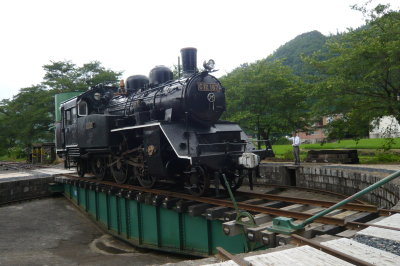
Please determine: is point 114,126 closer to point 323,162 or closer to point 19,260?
point 19,260

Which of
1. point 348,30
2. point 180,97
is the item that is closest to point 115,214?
point 180,97

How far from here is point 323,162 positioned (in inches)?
535

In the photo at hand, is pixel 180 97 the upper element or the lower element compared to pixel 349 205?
upper

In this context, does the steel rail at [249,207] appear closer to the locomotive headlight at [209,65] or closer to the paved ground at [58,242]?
the paved ground at [58,242]

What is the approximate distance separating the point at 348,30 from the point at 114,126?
11.3 m

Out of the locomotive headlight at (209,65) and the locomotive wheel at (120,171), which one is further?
the locomotive wheel at (120,171)

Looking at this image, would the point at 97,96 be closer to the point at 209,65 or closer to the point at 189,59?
the point at 189,59

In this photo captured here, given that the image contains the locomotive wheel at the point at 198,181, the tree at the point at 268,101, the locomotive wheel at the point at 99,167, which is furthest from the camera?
the tree at the point at 268,101

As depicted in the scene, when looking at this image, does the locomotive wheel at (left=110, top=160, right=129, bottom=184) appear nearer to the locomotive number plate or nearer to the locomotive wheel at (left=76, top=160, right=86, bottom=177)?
the locomotive wheel at (left=76, top=160, right=86, bottom=177)

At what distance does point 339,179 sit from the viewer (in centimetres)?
966

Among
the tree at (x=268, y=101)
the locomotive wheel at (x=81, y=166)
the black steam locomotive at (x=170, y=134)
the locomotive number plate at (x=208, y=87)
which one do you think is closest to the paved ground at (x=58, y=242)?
the locomotive wheel at (x=81, y=166)

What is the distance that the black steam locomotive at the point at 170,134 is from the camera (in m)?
7.11

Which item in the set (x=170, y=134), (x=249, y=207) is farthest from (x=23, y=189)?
(x=249, y=207)

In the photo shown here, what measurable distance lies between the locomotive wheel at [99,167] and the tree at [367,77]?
865cm
